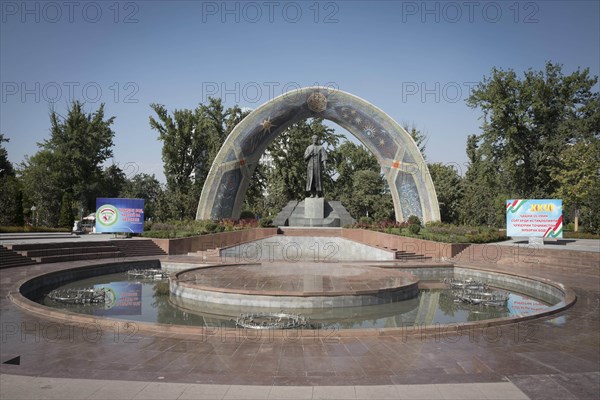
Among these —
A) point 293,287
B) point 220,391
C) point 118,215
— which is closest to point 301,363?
point 220,391

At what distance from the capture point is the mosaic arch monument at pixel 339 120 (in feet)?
101

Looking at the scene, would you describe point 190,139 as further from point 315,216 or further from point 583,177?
point 583,177

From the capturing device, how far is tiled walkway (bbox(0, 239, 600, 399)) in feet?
15.6

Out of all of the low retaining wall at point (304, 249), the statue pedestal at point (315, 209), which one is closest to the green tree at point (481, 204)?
the statue pedestal at point (315, 209)

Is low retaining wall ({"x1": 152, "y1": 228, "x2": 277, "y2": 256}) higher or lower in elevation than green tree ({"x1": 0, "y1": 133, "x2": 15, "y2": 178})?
lower

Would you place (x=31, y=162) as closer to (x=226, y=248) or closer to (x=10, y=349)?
(x=226, y=248)

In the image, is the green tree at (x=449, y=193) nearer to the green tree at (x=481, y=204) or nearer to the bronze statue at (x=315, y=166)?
the green tree at (x=481, y=204)

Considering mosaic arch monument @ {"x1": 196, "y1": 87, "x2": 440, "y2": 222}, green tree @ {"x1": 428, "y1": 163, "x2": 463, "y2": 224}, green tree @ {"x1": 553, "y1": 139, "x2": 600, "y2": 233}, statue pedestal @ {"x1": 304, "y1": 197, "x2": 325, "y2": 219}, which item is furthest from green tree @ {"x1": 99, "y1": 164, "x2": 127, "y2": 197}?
green tree @ {"x1": 553, "y1": 139, "x2": 600, "y2": 233}

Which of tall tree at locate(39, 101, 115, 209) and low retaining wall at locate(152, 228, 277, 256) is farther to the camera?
tall tree at locate(39, 101, 115, 209)

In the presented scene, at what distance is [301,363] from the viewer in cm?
573

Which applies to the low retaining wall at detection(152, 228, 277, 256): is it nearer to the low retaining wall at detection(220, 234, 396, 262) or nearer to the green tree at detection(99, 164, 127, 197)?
the low retaining wall at detection(220, 234, 396, 262)

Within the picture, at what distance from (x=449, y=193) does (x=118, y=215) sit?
114 feet

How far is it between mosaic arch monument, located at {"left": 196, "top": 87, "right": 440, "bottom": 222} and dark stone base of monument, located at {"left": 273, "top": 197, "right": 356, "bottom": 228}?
5.25 meters

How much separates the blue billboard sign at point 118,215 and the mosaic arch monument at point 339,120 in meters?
7.71
